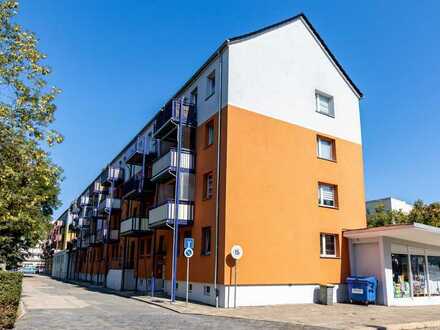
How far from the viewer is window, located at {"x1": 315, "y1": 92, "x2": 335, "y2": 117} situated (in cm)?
2266

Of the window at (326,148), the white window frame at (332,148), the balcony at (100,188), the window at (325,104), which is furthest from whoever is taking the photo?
the balcony at (100,188)

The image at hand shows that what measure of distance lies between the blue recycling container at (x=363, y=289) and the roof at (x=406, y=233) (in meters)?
2.10

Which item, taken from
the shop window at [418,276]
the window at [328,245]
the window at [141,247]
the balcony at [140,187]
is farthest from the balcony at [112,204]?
the shop window at [418,276]

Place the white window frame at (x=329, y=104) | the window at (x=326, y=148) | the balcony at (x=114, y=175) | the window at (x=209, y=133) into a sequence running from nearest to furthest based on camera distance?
the window at (x=209, y=133), the window at (x=326, y=148), the white window frame at (x=329, y=104), the balcony at (x=114, y=175)

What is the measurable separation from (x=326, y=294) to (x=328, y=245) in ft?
9.63

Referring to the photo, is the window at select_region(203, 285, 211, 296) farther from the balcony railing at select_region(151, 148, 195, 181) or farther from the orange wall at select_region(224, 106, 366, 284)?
the balcony railing at select_region(151, 148, 195, 181)

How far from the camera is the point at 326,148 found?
73.3ft

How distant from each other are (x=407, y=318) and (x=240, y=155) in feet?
29.8

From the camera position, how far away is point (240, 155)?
1831 centimetres

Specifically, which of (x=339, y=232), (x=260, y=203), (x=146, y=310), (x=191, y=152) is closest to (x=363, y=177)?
(x=339, y=232)

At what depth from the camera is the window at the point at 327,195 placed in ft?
69.2

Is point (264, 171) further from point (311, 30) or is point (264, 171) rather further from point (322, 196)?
point (311, 30)

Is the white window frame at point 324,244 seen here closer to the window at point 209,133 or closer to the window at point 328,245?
the window at point 328,245

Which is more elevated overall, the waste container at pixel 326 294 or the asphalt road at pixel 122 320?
the waste container at pixel 326 294
